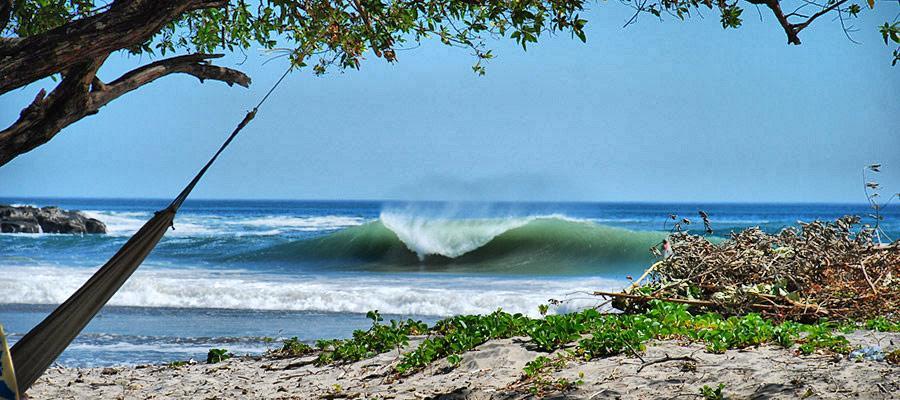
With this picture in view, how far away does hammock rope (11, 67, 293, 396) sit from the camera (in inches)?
138

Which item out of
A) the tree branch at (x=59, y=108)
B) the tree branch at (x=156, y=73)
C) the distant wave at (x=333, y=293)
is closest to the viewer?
the tree branch at (x=59, y=108)

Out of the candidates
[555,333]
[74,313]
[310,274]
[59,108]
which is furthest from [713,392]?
[310,274]

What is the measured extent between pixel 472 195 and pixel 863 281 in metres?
22.1

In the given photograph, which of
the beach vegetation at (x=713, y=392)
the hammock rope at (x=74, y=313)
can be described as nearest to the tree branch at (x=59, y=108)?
the hammock rope at (x=74, y=313)

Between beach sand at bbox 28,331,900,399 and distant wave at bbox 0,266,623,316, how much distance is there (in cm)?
525

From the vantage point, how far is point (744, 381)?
3.95m

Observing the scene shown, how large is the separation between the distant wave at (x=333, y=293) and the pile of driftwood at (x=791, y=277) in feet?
13.4

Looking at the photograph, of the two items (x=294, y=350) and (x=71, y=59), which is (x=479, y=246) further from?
(x=71, y=59)

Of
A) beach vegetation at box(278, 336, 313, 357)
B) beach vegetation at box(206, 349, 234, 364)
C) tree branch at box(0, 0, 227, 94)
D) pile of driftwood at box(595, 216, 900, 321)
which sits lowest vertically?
beach vegetation at box(206, 349, 234, 364)

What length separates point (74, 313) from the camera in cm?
365

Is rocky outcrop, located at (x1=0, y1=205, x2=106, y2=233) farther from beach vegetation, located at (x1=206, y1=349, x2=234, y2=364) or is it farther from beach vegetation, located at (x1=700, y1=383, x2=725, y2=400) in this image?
beach vegetation, located at (x1=700, y1=383, x2=725, y2=400)

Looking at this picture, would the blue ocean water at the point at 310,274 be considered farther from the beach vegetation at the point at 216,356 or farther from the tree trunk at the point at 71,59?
the tree trunk at the point at 71,59

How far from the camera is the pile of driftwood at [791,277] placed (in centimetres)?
577

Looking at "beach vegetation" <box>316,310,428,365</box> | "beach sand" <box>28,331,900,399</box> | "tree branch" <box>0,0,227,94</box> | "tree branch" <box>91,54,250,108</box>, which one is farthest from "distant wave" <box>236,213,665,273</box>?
"tree branch" <box>0,0,227,94</box>
